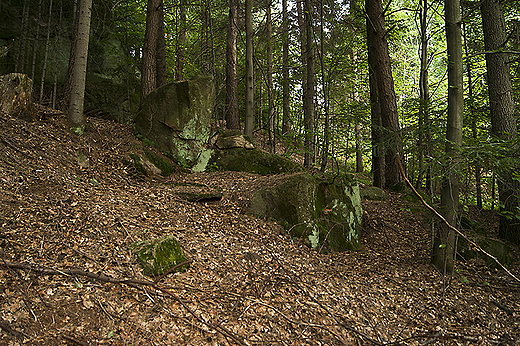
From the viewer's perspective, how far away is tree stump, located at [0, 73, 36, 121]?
5684mm

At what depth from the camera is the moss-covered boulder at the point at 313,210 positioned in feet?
18.7

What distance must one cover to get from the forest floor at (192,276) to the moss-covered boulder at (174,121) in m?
1.60

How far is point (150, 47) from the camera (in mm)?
8969

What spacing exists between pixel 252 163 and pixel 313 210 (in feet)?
9.87

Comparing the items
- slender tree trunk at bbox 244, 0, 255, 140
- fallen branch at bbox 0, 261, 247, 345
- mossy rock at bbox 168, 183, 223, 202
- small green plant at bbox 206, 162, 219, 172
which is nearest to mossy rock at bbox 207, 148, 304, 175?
small green plant at bbox 206, 162, 219, 172

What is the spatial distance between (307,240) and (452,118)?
9.83 feet

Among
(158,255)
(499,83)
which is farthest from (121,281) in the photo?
(499,83)

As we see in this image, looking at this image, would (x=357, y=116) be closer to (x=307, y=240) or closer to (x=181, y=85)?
(x=307, y=240)

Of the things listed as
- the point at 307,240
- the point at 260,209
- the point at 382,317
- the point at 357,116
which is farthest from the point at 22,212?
the point at 357,116

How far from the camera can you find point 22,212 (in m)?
3.85

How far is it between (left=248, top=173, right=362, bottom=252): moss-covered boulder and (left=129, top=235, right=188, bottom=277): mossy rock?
2081 millimetres

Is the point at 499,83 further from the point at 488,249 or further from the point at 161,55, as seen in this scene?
the point at 161,55

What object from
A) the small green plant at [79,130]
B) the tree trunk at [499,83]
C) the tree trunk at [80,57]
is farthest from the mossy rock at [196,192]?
the tree trunk at [499,83]

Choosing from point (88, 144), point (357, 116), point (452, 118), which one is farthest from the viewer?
point (357, 116)
